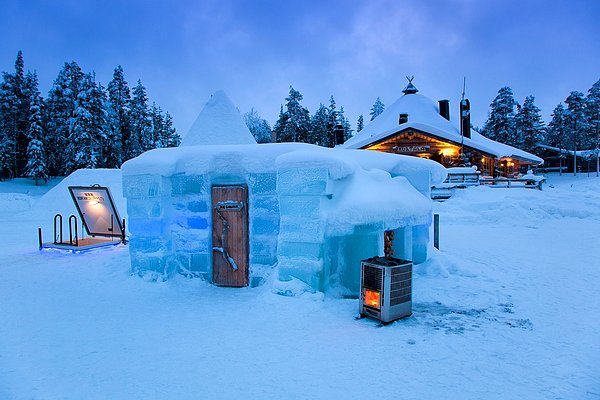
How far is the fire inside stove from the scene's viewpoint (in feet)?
16.4

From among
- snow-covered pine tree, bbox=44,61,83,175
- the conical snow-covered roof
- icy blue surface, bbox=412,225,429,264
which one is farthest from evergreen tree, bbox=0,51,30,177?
icy blue surface, bbox=412,225,429,264

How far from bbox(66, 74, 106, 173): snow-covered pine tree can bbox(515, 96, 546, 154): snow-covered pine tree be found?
1778 inches

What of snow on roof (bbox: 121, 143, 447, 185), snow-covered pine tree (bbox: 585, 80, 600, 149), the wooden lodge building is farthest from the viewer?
snow-covered pine tree (bbox: 585, 80, 600, 149)

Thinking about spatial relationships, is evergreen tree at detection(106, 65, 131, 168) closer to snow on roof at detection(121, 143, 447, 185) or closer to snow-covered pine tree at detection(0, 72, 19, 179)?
snow-covered pine tree at detection(0, 72, 19, 179)

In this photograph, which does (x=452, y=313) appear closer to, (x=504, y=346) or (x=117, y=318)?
(x=504, y=346)

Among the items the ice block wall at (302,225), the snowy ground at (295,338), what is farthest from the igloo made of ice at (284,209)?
the snowy ground at (295,338)

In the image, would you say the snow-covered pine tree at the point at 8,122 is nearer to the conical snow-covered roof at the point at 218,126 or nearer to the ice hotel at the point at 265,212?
the conical snow-covered roof at the point at 218,126

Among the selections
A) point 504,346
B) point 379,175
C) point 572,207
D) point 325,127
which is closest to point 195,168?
point 379,175

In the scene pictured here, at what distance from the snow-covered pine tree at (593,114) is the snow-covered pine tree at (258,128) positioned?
3770cm

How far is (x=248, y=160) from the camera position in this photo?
22.1 feet

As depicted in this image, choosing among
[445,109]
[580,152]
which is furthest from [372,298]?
[580,152]

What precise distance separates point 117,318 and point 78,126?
33.6 m

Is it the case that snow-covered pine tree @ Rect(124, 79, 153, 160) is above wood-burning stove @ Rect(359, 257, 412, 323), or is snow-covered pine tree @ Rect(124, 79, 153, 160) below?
above

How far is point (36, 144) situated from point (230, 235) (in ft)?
122
